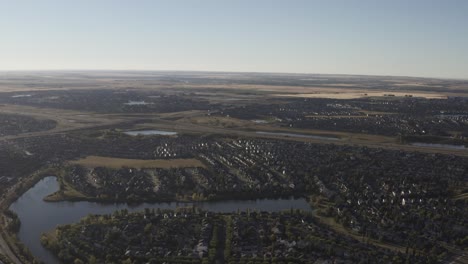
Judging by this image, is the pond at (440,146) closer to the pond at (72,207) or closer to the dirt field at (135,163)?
the pond at (72,207)

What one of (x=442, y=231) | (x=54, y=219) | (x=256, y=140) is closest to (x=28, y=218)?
(x=54, y=219)

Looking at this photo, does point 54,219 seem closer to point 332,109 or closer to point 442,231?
point 442,231

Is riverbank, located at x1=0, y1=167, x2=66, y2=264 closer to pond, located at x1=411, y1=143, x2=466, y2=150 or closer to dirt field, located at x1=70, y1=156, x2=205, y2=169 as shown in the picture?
dirt field, located at x1=70, y1=156, x2=205, y2=169

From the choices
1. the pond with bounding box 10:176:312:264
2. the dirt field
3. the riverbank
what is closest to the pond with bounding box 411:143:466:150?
the pond with bounding box 10:176:312:264

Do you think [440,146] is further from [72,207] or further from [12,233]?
[12,233]

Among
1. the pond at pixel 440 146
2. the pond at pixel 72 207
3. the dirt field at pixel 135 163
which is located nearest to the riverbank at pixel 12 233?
the pond at pixel 72 207

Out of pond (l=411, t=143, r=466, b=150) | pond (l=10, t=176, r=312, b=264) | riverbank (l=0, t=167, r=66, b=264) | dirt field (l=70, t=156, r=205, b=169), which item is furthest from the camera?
pond (l=411, t=143, r=466, b=150)
